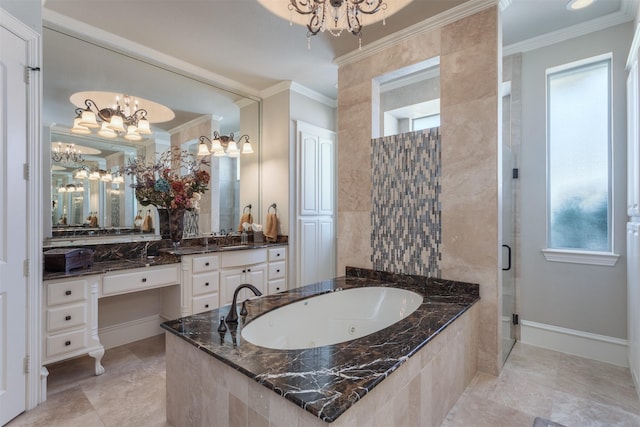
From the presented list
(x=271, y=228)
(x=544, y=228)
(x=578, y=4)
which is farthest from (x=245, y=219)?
(x=578, y=4)

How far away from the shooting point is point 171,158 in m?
3.20

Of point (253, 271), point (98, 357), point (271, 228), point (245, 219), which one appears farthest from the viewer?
point (245, 219)

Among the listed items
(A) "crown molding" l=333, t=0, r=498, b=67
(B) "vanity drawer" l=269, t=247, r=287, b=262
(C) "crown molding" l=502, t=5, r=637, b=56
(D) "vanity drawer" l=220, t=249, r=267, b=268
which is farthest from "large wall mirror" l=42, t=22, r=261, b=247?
(C) "crown molding" l=502, t=5, r=637, b=56

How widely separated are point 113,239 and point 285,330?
6.20 ft

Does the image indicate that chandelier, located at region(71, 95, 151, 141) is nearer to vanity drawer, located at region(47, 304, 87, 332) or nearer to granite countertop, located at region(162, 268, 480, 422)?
vanity drawer, located at region(47, 304, 87, 332)

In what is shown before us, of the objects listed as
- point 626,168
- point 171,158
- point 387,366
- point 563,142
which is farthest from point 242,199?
point 626,168

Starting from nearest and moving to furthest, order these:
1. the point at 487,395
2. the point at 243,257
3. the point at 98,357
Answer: the point at 487,395 < the point at 98,357 < the point at 243,257

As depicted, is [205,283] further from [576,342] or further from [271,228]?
[576,342]

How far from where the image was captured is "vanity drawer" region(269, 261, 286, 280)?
362cm

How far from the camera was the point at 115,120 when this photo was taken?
110 inches

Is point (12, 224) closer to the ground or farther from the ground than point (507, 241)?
farther from the ground

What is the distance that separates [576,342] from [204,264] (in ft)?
11.2

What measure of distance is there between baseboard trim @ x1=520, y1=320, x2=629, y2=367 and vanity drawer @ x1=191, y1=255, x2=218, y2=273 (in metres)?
3.04

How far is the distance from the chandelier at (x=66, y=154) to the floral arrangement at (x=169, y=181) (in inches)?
14.8
